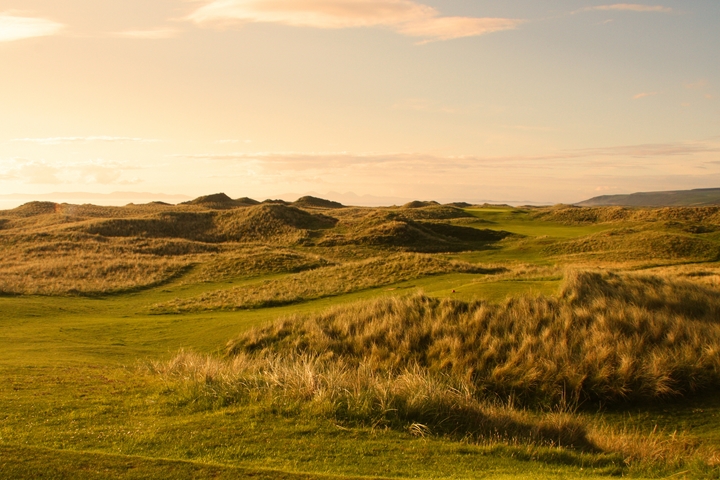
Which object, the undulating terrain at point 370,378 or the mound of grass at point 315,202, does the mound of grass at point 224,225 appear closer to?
the undulating terrain at point 370,378

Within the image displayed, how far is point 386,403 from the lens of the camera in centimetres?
841

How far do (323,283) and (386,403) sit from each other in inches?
756

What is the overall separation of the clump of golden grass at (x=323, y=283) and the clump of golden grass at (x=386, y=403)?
1426 cm

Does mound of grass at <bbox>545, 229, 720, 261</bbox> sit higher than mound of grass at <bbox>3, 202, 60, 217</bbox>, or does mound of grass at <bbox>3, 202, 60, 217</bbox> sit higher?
mound of grass at <bbox>3, 202, 60, 217</bbox>

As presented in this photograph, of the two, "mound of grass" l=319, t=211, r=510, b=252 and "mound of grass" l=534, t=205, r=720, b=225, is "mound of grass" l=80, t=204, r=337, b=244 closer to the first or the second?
"mound of grass" l=319, t=211, r=510, b=252

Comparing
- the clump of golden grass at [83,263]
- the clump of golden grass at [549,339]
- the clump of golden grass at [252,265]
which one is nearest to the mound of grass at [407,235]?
the clump of golden grass at [252,265]

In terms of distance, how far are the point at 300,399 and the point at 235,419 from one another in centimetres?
116

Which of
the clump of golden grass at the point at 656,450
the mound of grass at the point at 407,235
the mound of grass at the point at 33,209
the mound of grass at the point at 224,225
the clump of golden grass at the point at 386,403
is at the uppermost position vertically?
the mound of grass at the point at 33,209

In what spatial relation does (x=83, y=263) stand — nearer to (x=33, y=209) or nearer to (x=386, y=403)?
(x=386, y=403)

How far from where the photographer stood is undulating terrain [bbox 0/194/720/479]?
21.9 feet

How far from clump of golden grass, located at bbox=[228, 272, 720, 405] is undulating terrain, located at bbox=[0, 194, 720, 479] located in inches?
2.1

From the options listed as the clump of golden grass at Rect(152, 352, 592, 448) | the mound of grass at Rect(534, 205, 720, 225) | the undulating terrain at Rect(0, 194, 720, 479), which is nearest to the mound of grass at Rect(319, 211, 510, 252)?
the undulating terrain at Rect(0, 194, 720, 479)

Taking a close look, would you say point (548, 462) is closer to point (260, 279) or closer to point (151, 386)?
point (151, 386)

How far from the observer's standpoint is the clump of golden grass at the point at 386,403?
8.10 meters
